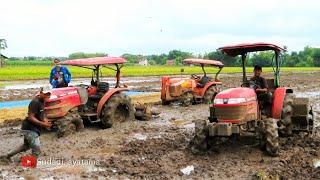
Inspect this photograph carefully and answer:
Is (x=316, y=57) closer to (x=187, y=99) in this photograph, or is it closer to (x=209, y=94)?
(x=209, y=94)

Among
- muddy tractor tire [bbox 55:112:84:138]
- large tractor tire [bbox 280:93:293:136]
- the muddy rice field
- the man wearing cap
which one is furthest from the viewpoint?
the man wearing cap

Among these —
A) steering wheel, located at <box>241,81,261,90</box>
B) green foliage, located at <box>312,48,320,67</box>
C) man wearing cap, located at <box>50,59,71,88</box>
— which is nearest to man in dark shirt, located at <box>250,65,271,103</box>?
steering wheel, located at <box>241,81,261,90</box>

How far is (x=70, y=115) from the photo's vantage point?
12.0 metres

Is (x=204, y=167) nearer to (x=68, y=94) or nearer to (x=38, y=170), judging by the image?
(x=38, y=170)

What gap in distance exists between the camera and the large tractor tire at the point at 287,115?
10242mm

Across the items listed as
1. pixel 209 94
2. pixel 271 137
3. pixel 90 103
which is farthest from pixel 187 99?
pixel 271 137

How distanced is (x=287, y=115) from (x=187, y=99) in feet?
27.4

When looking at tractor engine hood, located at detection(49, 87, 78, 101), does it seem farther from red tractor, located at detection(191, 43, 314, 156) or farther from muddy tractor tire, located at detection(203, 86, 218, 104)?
muddy tractor tire, located at detection(203, 86, 218, 104)

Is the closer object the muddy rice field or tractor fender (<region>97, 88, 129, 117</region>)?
the muddy rice field

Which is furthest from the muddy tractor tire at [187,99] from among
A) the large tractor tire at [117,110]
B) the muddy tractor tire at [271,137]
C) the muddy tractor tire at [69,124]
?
the muddy tractor tire at [271,137]

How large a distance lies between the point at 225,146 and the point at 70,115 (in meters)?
3.94

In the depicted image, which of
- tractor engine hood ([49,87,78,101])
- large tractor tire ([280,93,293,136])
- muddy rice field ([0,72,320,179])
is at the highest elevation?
tractor engine hood ([49,87,78,101])

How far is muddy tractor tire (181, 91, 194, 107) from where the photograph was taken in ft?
60.5

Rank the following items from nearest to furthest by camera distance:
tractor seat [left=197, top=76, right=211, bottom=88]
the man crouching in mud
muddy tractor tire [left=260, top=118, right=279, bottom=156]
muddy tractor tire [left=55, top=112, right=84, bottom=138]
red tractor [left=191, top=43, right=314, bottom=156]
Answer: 1. muddy tractor tire [left=260, top=118, right=279, bottom=156]
2. red tractor [left=191, top=43, right=314, bottom=156]
3. the man crouching in mud
4. muddy tractor tire [left=55, top=112, right=84, bottom=138]
5. tractor seat [left=197, top=76, right=211, bottom=88]
